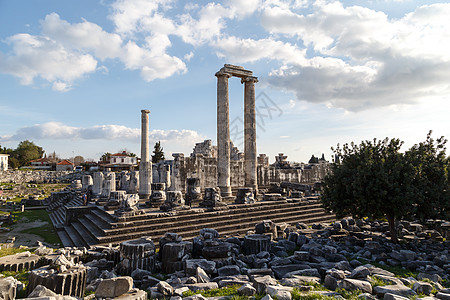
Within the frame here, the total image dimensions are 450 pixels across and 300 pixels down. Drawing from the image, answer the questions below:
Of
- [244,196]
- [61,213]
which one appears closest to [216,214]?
[244,196]

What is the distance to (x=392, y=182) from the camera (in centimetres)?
860

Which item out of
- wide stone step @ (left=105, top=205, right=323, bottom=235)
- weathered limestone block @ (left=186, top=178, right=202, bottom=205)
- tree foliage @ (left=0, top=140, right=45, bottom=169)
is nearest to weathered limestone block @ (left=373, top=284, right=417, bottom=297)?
wide stone step @ (left=105, top=205, right=323, bottom=235)

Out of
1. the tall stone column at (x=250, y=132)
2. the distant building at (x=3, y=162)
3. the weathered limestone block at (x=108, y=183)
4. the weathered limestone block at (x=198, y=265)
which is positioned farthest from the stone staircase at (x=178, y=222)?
the distant building at (x=3, y=162)

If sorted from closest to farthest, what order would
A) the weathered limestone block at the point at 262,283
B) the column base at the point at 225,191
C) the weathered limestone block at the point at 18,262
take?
the weathered limestone block at the point at 262,283, the weathered limestone block at the point at 18,262, the column base at the point at 225,191

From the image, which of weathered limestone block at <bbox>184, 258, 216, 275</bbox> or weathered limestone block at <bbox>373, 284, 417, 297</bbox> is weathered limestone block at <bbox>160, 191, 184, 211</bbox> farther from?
weathered limestone block at <bbox>373, 284, 417, 297</bbox>

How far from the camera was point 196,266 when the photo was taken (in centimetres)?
619

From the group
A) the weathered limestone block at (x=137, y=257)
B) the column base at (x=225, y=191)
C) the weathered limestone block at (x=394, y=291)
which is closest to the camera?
the weathered limestone block at (x=394, y=291)

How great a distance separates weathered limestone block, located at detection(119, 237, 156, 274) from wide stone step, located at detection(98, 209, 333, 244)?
2.73 m

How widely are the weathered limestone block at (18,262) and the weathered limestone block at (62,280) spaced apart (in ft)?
6.37

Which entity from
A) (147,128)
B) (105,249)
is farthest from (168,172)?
(105,249)

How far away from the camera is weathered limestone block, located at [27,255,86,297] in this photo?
15.5 ft

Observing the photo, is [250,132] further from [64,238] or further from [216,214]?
[64,238]

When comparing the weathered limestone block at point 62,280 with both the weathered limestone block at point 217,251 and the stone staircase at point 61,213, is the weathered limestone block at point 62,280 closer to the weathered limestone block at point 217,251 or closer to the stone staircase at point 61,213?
the weathered limestone block at point 217,251

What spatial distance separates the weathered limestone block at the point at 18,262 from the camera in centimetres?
631
